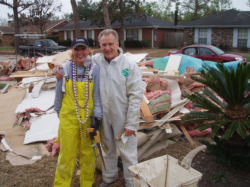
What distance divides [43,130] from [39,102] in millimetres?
1349

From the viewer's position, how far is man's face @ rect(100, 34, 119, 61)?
2.64 meters

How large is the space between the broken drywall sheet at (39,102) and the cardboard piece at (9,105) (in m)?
0.24

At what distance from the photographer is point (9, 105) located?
6160 millimetres

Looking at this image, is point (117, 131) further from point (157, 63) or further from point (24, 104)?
point (157, 63)

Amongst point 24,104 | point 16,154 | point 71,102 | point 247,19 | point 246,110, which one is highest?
point 247,19

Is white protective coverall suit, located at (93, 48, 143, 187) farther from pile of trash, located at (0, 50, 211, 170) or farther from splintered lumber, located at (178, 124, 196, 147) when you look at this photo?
splintered lumber, located at (178, 124, 196, 147)

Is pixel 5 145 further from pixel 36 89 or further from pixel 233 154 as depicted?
pixel 233 154

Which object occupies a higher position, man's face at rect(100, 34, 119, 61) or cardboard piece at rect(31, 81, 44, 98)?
man's face at rect(100, 34, 119, 61)

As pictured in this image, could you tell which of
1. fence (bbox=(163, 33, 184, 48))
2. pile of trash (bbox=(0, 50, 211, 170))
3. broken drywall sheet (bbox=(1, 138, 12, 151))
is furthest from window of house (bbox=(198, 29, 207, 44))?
broken drywall sheet (bbox=(1, 138, 12, 151))

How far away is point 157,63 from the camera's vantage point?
7.76 m

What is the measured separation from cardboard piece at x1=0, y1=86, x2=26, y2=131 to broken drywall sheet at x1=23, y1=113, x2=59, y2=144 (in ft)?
2.48

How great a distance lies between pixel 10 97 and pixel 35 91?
92 cm

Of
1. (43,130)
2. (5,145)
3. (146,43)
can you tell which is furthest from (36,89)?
(146,43)

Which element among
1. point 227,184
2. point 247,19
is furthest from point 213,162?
point 247,19
